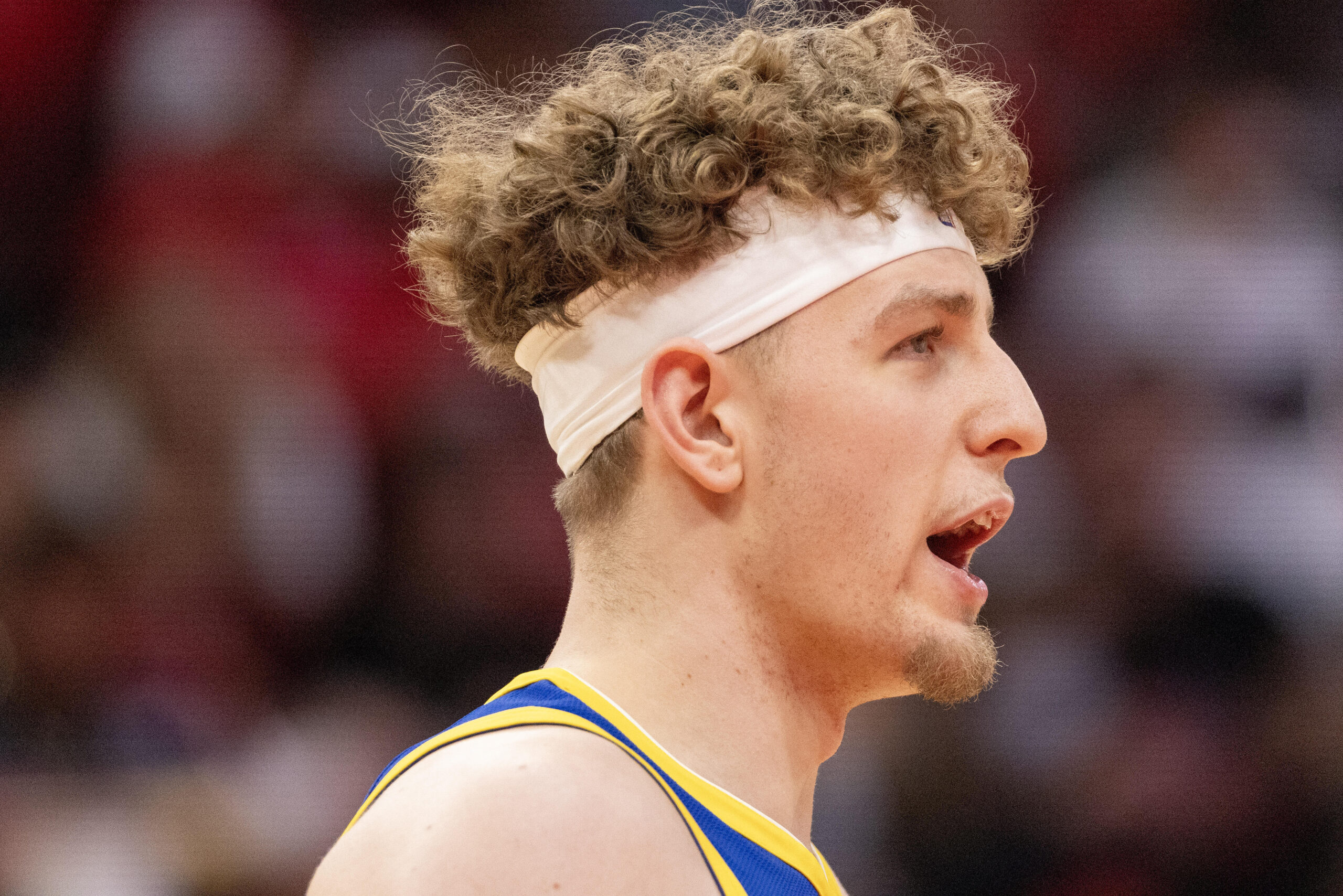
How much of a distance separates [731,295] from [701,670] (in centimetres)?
46

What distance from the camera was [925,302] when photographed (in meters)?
1.55

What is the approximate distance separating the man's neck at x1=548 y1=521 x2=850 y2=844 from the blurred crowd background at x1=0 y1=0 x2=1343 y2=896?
189 cm

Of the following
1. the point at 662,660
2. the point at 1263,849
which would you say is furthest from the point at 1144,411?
the point at 662,660

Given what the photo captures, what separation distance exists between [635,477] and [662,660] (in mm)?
237

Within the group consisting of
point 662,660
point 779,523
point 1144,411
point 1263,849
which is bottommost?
point 1263,849

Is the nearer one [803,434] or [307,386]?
[803,434]

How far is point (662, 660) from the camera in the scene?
1.48 meters

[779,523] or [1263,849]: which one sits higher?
[779,523]

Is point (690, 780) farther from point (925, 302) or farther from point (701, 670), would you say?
point (925, 302)

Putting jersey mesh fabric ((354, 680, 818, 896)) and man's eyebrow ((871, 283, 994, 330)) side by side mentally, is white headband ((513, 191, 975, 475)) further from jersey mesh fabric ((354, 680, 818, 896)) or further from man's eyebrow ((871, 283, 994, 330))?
jersey mesh fabric ((354, 680, 818, 896))

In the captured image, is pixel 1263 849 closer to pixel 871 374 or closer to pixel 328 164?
pixel 871 374

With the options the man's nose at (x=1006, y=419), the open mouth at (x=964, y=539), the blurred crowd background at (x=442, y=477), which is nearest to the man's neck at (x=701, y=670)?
the open mouth at (x=964, y=539)

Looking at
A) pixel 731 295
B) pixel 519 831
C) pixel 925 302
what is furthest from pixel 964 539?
pixel 519 831

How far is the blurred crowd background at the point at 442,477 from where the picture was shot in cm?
327
